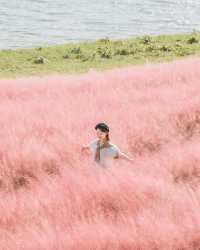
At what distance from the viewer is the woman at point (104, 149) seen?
9469 mm

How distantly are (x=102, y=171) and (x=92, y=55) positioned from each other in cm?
2374

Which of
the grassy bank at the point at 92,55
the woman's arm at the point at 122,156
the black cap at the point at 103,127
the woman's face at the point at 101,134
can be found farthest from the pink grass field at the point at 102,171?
the grassy bank at the point at 92,55

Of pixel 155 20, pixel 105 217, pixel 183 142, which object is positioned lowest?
pixel 105 217

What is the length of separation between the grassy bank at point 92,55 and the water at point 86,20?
6.88 metres

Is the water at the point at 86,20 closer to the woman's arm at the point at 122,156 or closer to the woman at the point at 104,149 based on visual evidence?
the woman at the point at 104,149

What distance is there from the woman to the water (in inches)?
1251

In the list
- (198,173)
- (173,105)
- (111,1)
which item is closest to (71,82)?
(173,105)

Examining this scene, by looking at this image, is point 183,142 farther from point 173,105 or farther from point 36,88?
point 36,88

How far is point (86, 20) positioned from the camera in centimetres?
5016

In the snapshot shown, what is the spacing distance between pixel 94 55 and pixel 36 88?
43.4ft

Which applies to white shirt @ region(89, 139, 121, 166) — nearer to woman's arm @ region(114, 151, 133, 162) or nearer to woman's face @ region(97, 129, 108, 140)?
woman's arm @ region(114, 151, 133, 162)

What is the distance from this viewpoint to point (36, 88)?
19.5 m

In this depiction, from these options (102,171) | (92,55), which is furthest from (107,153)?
(92,55)

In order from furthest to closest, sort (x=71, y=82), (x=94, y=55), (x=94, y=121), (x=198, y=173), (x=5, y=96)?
(x=94, y=55) → (x=71, y=82) → (x=5, y=96) → (x=94, y=121) → (x=198, y=173)
